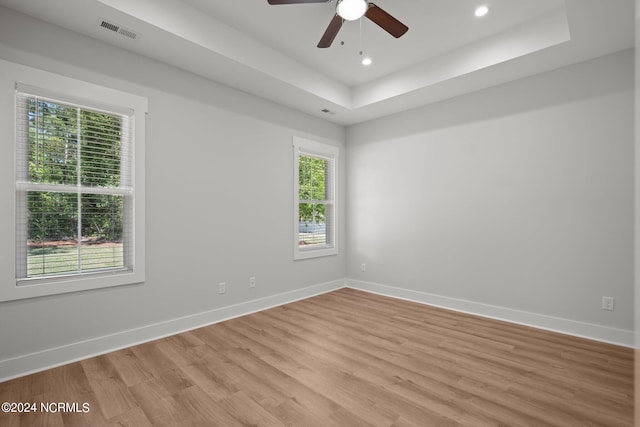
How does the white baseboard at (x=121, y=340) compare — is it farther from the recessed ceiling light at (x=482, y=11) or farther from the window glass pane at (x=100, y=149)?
the recessed ceiling light at (x=482, y=11)

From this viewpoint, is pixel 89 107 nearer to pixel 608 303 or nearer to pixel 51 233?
pixel 51 233

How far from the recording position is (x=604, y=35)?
2631 mm

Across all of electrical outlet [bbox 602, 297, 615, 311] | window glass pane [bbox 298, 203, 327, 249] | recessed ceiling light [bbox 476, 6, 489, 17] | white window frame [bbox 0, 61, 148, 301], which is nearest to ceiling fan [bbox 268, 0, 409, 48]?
recessed ceiling light [bbox 476, 6, 489, 17]

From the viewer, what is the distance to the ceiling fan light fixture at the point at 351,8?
2.20m

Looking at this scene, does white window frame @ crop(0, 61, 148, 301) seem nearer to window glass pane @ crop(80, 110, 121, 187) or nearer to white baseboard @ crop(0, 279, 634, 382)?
window glass pane @ crop(80, 110, 121, 187)

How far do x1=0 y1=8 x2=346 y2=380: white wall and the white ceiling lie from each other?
216mm

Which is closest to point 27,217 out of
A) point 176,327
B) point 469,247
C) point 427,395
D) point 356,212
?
point 176,327

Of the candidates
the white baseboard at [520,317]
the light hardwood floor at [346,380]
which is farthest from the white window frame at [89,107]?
the white baseboard at [520,317]

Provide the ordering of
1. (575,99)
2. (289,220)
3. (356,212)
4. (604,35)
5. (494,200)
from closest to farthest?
(604,35) < (575,99) < (494,200) < (289,220) < (356,212)

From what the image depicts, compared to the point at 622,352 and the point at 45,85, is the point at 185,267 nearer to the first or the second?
the point at 45,85

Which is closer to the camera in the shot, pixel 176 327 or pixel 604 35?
pixel 604 35

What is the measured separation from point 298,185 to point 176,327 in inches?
93.9

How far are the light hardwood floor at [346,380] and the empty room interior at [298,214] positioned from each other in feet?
0.07

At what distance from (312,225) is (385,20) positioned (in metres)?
3.05
